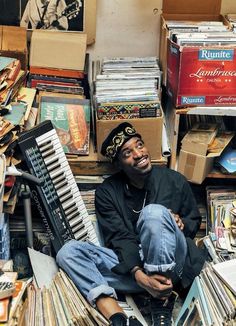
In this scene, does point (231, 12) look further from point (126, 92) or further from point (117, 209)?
point (117, 209)

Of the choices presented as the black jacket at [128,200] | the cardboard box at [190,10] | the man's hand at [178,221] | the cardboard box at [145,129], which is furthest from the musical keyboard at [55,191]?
the cardboard box at [190,10]

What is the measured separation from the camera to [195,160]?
10.0 feet

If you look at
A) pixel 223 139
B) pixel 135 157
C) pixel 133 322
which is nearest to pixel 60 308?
pixel 133 322

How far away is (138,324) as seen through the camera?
2.61m

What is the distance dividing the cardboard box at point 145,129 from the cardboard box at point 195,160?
0.15 m

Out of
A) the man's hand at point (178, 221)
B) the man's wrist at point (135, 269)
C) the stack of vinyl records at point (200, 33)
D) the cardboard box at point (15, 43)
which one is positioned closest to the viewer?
the man's wrist at point (135, 269)

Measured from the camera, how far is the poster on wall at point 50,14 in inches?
134

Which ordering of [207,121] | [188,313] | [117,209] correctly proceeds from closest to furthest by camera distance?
[188,313]
[117,209]
[207,121]

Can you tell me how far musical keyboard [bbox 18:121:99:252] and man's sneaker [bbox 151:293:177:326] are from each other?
19.3 inches

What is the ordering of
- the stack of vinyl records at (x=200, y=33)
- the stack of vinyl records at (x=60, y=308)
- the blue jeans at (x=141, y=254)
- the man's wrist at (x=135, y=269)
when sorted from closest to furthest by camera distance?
the stack of vinyl records at (x=60, y=308) < the blue jeans at (x=141, y=254) < the man's wrist at (x=135, y=269) < the stack of vinyl records at (x=200, y=33)

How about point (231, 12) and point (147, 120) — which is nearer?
point (147, 120)

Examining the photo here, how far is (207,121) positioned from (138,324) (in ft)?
4.08

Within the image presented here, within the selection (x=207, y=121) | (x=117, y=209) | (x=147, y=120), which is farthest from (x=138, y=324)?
(x=207, y=121)

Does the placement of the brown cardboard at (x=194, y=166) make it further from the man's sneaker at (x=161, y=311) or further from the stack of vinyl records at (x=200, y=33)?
the man's sneaker at (x=161, y=311)
